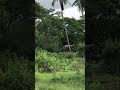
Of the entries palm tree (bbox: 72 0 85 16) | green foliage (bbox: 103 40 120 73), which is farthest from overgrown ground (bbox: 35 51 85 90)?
palm tree (bbox: 72 0 85 16)

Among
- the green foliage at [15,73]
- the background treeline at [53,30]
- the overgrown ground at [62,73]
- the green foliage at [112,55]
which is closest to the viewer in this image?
the green foliage at [15,73]

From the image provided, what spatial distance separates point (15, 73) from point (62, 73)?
29.1 inches

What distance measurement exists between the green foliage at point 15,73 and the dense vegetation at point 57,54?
194mm

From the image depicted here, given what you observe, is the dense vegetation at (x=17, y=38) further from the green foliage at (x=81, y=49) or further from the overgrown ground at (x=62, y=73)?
the green foliage at (x=81, y=49)

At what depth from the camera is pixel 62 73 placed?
5.03m

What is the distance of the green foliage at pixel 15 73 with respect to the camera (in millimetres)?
4746

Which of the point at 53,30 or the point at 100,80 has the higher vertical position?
the point at 53,30

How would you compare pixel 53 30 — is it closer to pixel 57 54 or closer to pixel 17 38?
pixel 57 54

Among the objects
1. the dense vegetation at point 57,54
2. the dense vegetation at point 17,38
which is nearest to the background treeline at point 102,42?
the dense vegetation at point 57,54

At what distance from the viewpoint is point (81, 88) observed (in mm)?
4949

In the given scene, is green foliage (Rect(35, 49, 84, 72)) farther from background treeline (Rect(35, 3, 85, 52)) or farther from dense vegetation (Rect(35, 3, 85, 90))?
background treeline (Rect(35, 3, 85, 52))

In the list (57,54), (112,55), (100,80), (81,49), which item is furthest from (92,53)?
(57,54)

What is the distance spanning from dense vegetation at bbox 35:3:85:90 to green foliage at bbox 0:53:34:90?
0.19 metres

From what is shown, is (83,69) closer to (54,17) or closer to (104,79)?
(104,79)
